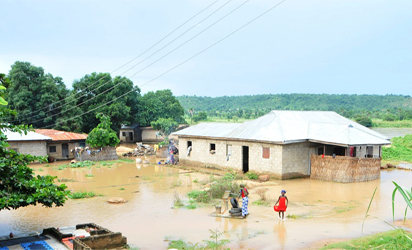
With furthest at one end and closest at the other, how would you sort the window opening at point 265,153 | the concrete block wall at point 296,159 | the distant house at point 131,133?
the distant house at point 131,133 → the window opening at point 265,153 → the concrete block wall at point 296,159

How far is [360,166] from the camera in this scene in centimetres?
1895

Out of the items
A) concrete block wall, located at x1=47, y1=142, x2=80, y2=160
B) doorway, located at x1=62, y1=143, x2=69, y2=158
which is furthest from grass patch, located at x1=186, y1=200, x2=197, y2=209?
doorway, located at x1=62, y1=143, x2=69, y2=158

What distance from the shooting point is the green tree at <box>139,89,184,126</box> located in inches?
1798

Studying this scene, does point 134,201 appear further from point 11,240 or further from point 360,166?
point 360,166

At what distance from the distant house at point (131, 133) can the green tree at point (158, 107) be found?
143 cm

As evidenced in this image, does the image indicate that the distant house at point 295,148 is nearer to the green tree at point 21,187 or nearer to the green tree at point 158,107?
the green tree at point 21,187

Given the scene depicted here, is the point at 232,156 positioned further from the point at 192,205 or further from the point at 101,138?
the point at 101,138

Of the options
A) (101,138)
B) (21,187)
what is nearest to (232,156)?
(101,138)

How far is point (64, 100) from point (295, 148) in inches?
1121

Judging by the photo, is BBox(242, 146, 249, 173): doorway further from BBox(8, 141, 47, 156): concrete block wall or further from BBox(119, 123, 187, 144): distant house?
BBox(119, 123, 187, 144): distant house

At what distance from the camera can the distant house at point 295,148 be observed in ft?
63.2

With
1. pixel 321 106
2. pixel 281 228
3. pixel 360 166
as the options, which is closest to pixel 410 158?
pixel 360 166

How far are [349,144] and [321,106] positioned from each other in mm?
112218

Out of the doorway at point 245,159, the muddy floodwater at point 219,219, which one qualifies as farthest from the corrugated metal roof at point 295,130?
the muddy floodwater at point 219,219
